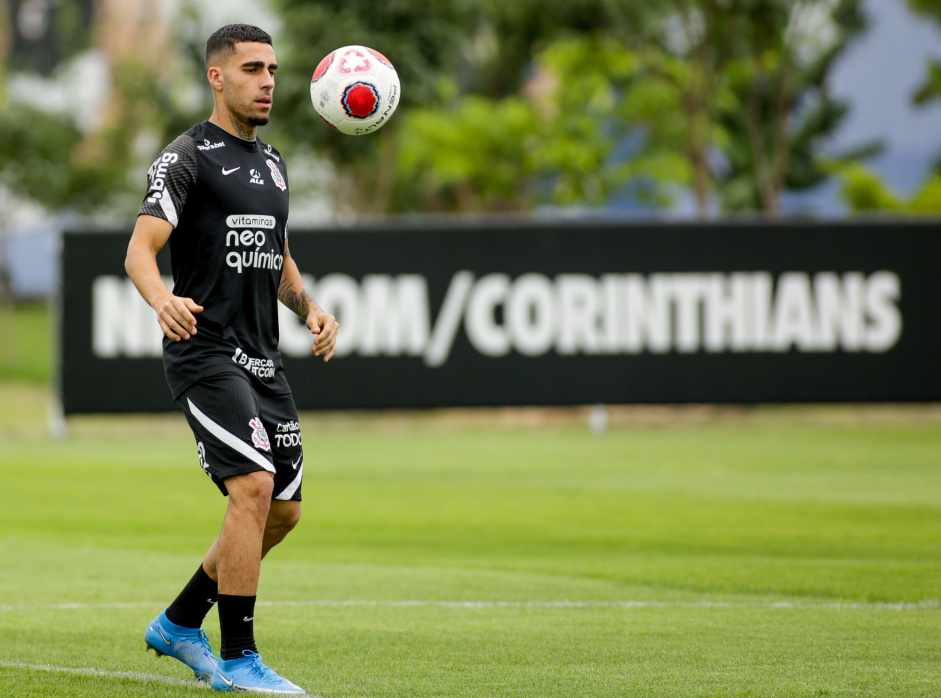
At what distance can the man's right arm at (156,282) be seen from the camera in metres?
5.14

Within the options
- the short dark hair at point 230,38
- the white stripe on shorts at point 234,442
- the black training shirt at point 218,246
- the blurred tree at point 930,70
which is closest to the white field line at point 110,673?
→ the white stripe on shorts at point 234,442

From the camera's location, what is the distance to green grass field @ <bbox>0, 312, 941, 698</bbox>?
5.66 m

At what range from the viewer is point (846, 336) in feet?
63.4

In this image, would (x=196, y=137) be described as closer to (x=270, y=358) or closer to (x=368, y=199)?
(x=270, y=358)

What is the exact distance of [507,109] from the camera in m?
35.8

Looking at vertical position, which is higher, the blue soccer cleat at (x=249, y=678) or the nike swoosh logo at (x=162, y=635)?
the nike swoosh logo at (x=162, y=635)

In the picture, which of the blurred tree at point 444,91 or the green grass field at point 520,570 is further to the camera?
the blurred tree at point 444,91

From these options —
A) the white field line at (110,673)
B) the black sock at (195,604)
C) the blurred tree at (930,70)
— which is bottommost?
the white field line at (110,673)

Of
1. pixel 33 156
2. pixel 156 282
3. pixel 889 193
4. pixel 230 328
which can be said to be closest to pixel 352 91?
Result: pixel 230 328

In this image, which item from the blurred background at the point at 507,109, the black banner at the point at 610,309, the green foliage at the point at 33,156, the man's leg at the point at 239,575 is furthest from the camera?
the green foliage at the point at 33,156

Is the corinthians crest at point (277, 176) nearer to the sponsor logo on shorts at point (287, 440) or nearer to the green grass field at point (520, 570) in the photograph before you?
the sponsor logo on shorts at point (287, 440)

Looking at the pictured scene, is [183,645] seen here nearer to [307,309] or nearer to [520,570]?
[307,309]

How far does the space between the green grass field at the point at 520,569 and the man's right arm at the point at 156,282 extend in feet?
4.84

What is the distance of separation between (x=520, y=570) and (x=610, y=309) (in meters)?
11.1
